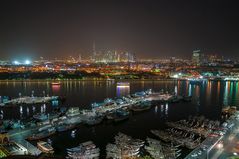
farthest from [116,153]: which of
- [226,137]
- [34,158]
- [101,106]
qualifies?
[101,106]

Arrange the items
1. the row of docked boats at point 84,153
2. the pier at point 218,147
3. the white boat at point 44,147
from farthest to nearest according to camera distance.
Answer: the white boat at point 44,147 → the row of docked boats at point 84,153 → the pier at point 218,147

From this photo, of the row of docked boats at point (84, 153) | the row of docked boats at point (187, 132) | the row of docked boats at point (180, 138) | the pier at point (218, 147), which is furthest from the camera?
the row of docked boats at point (187, 132)

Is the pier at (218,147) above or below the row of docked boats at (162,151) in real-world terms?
above

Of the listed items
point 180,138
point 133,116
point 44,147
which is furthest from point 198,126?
point 44,147

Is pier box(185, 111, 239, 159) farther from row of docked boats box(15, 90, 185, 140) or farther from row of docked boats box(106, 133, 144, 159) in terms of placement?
row of docked boats box(15, 90, 185, 140)

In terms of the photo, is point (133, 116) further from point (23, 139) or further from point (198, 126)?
point (23, 139)

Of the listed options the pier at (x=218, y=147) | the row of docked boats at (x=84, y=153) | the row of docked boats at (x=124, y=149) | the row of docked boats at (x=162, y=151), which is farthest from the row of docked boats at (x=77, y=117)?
the pier at (x=218, y=147)

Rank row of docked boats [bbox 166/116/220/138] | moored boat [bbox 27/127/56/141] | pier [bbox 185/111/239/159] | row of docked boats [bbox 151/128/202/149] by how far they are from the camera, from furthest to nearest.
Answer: row of docked boats [bbox 166/116/220/138]
moored boat [bbox 27/127/56/141]
row of docked boats [bbox 151/128/202/149]
pier [bbox 185/111/239/159]

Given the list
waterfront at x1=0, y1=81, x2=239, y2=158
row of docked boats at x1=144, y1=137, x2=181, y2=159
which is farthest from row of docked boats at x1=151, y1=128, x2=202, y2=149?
waterfront at x1=0, y1=81, x2=239, y2=158

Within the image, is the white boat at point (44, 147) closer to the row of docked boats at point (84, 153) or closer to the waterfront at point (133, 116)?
the waterfront at point (133, 116)

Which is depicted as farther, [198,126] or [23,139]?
[198,126]

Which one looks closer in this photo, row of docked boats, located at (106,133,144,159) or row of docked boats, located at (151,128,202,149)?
row of docked boats, located at (106,133,144,159)
